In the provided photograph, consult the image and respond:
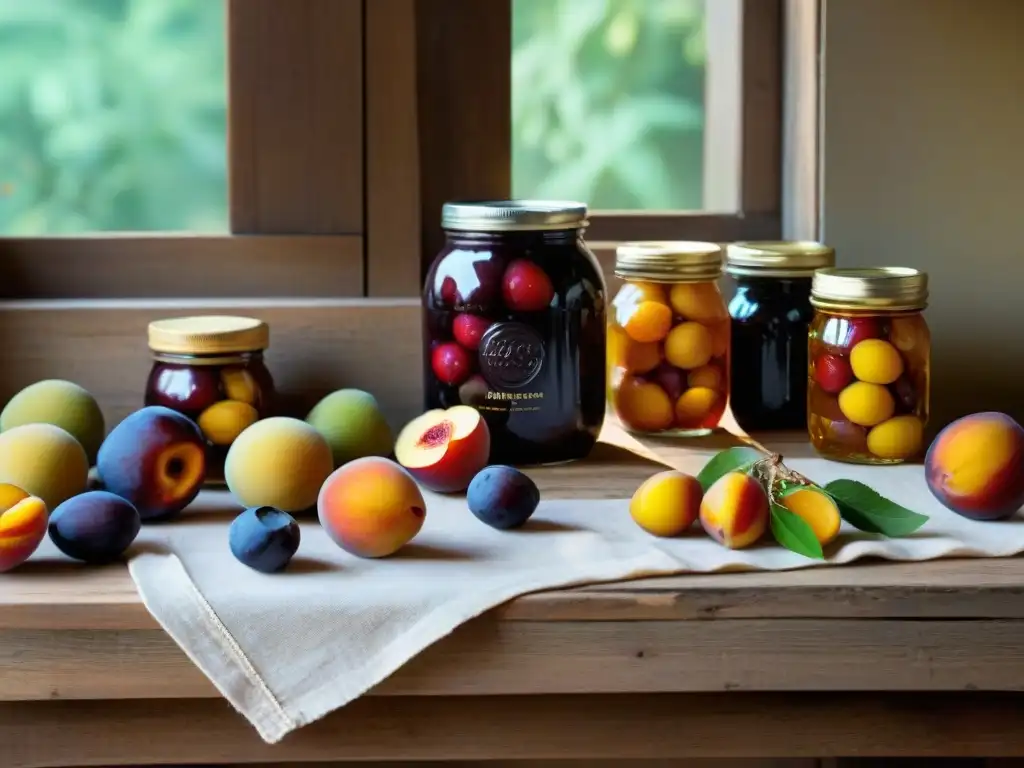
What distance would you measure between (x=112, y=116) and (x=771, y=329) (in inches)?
29.4

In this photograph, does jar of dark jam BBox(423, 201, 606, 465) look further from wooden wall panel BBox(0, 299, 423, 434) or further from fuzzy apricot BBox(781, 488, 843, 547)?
fuzzy apricot BBox(781, 488, 843, 547)

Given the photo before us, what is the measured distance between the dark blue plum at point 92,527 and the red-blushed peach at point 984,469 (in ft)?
2.02

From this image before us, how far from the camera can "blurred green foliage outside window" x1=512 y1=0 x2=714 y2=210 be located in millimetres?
1506

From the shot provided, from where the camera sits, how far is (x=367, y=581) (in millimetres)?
885

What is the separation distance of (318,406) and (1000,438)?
582 mm

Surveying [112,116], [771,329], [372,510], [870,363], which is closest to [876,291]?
[870,363]

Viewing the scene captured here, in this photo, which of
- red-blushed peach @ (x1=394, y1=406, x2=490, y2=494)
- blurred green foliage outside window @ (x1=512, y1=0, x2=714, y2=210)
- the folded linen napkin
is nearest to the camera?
the folded linen napkin

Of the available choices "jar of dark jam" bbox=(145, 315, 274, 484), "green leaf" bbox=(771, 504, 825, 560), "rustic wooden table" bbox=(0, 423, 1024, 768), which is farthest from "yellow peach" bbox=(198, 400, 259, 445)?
"green leaf" bbox=(771, 504, 825, 560)

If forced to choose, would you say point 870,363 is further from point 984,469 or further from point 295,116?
point 295,116

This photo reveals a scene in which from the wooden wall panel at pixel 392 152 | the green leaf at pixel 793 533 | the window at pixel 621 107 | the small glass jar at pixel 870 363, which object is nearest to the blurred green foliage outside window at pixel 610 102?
the window at pixel 621 107

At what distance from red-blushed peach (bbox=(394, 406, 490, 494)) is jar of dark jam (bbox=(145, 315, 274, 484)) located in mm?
149

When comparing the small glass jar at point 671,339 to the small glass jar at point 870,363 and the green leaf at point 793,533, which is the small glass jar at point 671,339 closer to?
the small glass jar at point 870,363

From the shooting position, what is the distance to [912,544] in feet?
3.06

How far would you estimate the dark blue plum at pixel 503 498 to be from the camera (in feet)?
3.20
